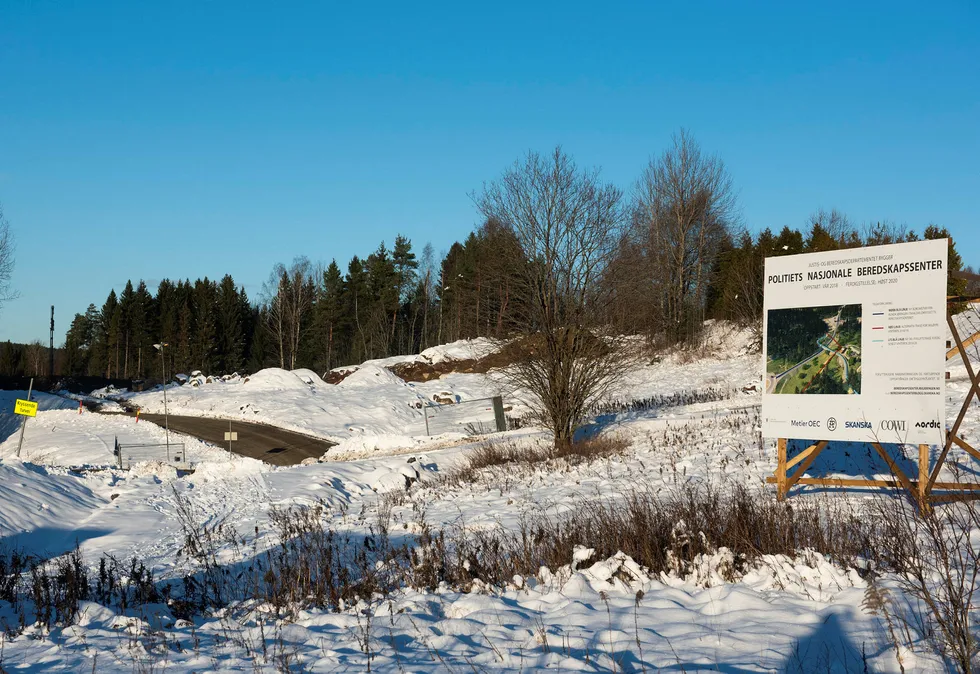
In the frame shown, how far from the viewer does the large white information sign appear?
8.64m

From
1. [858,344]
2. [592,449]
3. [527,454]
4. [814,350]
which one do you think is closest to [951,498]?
[858,344]

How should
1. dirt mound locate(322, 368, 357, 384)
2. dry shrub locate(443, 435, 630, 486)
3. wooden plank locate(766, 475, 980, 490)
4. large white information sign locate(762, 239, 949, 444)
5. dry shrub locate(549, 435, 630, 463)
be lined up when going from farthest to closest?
1. dirt mound locate(322, 368, 357, 384)
2. dry shrub locate(549, 435, 630, 463)
3. dry shrub locate(443, 435, 630, 486)
4. large white information sign locate(762, 239, 949, 444)
5. wooden plank locate(766, 475, 980, 490)

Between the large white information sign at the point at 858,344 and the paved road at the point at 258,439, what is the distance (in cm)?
2135

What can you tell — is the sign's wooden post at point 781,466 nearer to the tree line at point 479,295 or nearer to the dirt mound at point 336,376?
the tree line at point 479,295

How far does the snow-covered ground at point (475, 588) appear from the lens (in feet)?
16.0

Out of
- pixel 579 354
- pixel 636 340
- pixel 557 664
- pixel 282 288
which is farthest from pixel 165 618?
pixel 282 288

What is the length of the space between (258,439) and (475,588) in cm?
2756

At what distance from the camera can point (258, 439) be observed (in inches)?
1266

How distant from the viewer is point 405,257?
7831 cm

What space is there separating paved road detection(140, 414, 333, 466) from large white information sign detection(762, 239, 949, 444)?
21346mm

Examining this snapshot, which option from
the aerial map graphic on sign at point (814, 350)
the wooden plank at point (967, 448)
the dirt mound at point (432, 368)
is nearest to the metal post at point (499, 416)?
the dirt mound at point (432, 368)

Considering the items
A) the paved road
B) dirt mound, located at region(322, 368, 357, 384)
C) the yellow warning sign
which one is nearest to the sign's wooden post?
the paved road

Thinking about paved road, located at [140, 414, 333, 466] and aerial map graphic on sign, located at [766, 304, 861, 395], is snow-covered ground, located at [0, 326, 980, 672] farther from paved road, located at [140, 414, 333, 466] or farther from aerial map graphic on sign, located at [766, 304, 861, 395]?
paved road, located at [140, 414, 333, 466]

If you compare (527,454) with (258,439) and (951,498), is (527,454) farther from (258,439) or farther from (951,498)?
(258,439)
